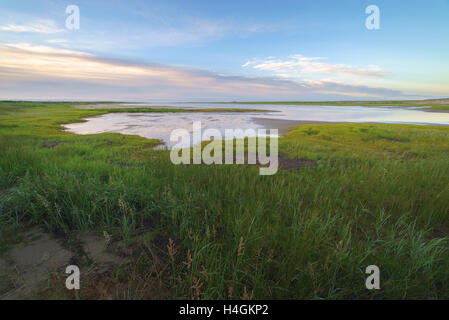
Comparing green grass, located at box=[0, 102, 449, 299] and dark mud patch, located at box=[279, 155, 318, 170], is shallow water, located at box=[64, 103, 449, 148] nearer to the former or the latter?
dark mud patch, located at box=[279, 155, 318, 170]

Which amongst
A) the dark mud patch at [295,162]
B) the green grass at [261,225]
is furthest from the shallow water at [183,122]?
the green grass at [261,225]

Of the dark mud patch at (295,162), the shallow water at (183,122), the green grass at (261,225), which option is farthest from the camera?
the shallow water at (183,122)

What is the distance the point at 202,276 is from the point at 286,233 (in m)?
1.35

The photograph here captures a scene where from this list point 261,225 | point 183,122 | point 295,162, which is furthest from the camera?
point 183,122

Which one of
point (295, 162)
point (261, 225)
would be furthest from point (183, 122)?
point (261, 225)

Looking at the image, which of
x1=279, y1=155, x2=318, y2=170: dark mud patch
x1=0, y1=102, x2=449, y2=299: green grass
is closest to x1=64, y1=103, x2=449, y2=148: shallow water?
x1=279, y1=155, x2=318, y2=170: dark mud patch

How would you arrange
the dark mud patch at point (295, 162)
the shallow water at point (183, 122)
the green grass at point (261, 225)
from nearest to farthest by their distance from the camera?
the green grass at point (261, 225), the dark mud patch at point (295, 162), the shallow water at point (183, 122)

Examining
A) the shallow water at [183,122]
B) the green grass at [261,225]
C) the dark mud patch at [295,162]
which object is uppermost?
the shallow water at [183,122]

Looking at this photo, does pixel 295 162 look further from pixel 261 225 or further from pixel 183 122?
pixel 183 122

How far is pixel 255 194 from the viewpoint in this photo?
4.30 m

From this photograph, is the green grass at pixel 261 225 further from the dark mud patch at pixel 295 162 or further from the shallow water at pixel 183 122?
the shallow water at pixel 183 122
